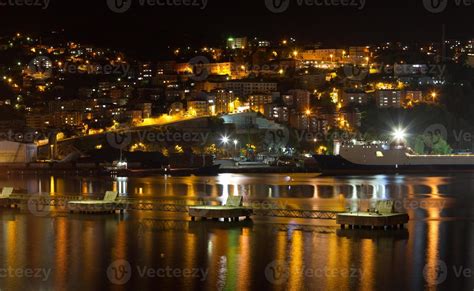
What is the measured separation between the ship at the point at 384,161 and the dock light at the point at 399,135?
339cm

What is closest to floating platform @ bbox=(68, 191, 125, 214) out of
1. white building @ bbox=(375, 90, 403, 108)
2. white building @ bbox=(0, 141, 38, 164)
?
white building @ bbox=(0, 141, 38, 164)

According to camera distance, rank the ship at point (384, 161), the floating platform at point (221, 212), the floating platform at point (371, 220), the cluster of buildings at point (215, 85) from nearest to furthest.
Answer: the floating platform at point (371, 220), the floating platform at point (221, 212), the ship at point (384, 161), the cluster of buildings at point (215, 85)

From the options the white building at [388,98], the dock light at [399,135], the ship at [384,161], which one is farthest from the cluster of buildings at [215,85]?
the ship at [384,161]

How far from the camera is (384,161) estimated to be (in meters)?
48.2

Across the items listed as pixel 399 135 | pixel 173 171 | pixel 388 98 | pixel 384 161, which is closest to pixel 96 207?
pixel 173 171

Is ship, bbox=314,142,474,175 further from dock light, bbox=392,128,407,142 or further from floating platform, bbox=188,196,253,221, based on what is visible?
floating platform, bbox=188,196,253,221

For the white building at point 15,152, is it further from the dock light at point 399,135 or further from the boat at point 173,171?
the dock light at point 399,135

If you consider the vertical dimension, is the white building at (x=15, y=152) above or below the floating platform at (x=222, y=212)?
above

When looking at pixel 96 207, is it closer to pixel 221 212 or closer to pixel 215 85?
pixel 221 212

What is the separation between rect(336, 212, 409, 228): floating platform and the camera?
17828 mm

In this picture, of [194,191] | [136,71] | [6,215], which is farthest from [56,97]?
[6,215]

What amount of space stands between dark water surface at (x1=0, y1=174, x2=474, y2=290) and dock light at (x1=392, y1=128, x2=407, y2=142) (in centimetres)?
3054

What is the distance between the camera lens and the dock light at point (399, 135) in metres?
54.0

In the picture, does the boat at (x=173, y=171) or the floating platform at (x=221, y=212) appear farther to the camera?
the boat at (x=173, y=171)
